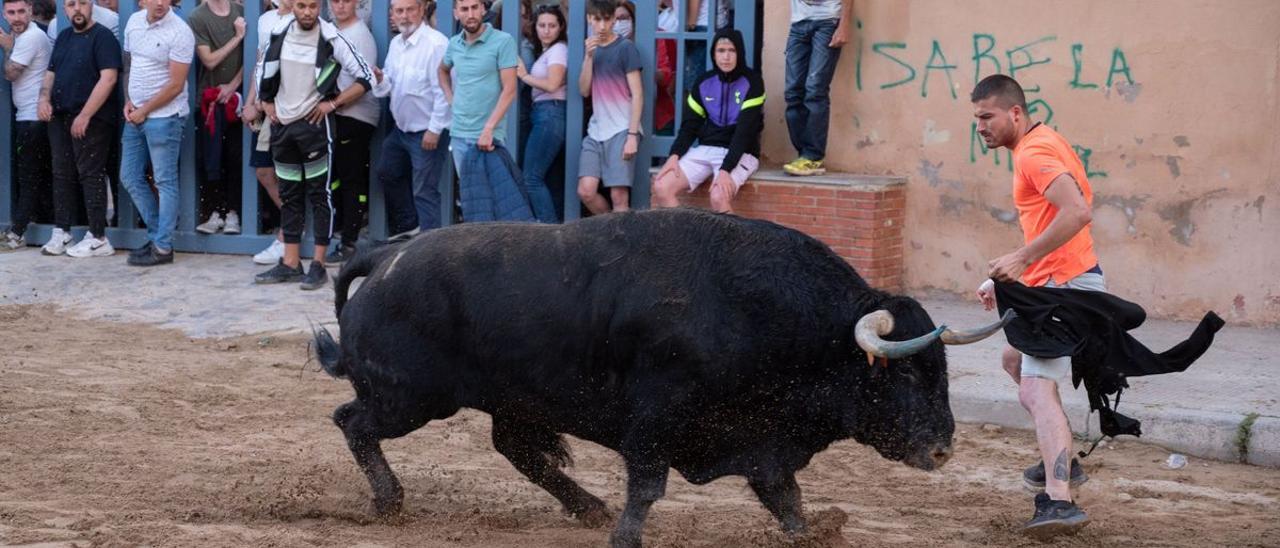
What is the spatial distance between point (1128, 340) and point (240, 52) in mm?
8288

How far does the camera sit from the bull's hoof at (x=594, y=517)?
21.0 ft

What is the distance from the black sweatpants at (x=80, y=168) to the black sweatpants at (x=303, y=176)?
176 cm

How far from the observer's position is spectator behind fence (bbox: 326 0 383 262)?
1170 centimetres

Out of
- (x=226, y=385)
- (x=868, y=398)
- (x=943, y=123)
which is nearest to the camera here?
(x=868, y=398)

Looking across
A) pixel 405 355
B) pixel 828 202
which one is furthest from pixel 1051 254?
pixel 828 202

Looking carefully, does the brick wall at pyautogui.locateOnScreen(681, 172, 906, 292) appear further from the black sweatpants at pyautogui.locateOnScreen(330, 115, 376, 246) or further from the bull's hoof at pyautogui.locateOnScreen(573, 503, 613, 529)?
the bull's hoof at pyautogui.locateOnScreen(573, 503, 613, 529)

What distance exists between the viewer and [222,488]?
670 centimetres

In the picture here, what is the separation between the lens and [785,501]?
596 centimetres

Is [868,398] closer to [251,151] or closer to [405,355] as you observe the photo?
[405,355]

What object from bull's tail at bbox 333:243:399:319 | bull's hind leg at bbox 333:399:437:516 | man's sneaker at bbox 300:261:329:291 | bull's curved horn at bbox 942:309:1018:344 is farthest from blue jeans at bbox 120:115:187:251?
bull's curved horn at bbox 942:309:1018:344

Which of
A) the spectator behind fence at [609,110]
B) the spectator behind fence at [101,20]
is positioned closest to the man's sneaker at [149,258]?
the spectator behind fence at [101,20]

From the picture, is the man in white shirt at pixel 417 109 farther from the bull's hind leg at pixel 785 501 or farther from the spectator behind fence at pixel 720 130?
the bull's hind leg at pixel 785 501

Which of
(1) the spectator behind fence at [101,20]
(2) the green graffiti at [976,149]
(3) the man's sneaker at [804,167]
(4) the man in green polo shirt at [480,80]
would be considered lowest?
(3) the man's sneaker at [804,167]

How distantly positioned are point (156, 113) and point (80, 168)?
0.79m
